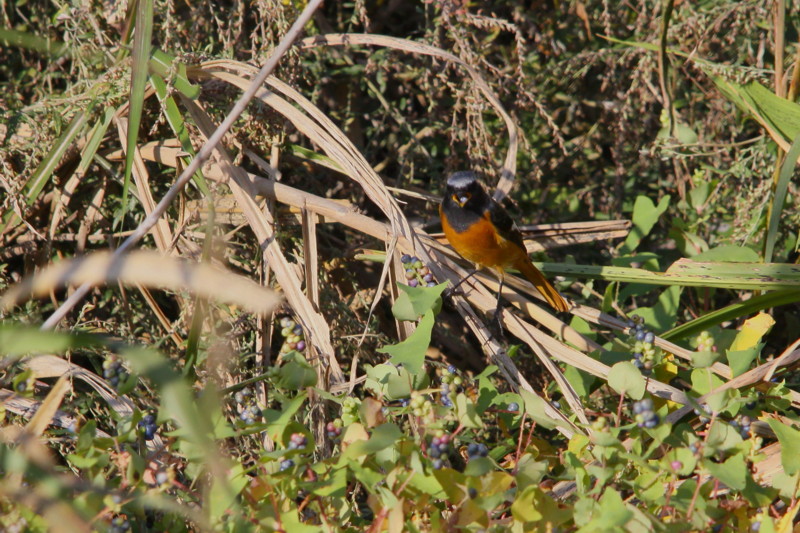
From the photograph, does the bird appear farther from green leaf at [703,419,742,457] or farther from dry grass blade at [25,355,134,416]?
dry grass blade at [25,355,134,416]

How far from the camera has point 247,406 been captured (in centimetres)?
239

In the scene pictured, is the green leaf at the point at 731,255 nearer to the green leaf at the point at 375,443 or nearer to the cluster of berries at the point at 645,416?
the cluster of berries at the point at 645,416

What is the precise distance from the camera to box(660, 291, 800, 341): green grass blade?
8.76 feet

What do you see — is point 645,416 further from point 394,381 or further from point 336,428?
point 336,428

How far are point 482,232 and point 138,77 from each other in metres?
1.69

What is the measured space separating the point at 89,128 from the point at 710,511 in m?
2.66

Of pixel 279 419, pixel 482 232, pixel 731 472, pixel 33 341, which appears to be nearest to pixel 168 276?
pixel 33 341

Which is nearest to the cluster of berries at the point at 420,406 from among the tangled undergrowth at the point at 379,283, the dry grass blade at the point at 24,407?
the tangled undergrowth at the point at 379,283

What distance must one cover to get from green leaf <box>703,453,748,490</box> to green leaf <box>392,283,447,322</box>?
835 mm

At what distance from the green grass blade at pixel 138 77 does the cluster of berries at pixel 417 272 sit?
935mm

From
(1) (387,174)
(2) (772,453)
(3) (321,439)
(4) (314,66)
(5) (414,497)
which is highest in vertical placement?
(4) (314,66)

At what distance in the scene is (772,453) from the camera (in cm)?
235

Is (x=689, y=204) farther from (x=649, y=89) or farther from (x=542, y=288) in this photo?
(x=542, y=288)

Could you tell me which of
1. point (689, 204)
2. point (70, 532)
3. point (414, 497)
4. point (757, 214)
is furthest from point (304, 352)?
point (689, 204)
